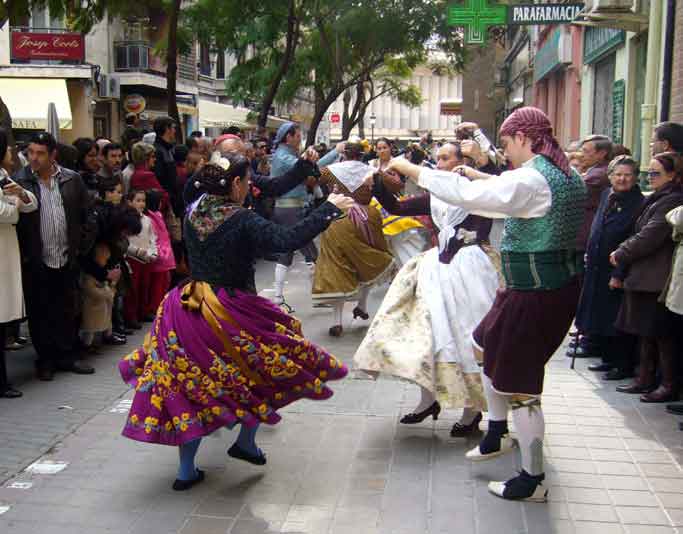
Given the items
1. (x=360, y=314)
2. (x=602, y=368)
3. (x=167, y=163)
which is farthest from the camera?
(x=167, y=163)

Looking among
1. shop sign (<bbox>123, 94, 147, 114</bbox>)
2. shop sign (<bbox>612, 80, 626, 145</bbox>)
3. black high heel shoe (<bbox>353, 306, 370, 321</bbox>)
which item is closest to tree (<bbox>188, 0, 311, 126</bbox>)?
shop sign (<bbox>123, 94, 147, 114</bbox>)

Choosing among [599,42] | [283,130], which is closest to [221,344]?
[283,130]

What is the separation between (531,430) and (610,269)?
3.38 meters

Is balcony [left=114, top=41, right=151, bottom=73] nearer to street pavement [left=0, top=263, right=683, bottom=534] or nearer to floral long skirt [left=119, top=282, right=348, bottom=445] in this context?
street pavement [left=0, top=263, right=683, bottom=534]

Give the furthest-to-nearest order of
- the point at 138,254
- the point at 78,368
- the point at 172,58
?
the point at 172,58
the point at 138,254
the point at 78,368

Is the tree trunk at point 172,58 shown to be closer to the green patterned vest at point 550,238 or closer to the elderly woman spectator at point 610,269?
the elderly woman spectator at point 610,269

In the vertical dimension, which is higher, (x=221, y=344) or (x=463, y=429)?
(x=221, y=344)

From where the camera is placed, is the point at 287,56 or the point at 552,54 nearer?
the point at 287,56

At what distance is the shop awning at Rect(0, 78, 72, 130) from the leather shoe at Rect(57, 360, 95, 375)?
16.8 meters

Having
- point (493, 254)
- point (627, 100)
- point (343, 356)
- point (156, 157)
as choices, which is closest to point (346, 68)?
point (627, 100)

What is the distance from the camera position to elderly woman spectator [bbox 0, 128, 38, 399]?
6.48 metres

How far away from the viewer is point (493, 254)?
226 inches

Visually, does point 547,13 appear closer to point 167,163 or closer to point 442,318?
point 167,163

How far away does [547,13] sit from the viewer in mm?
13547
